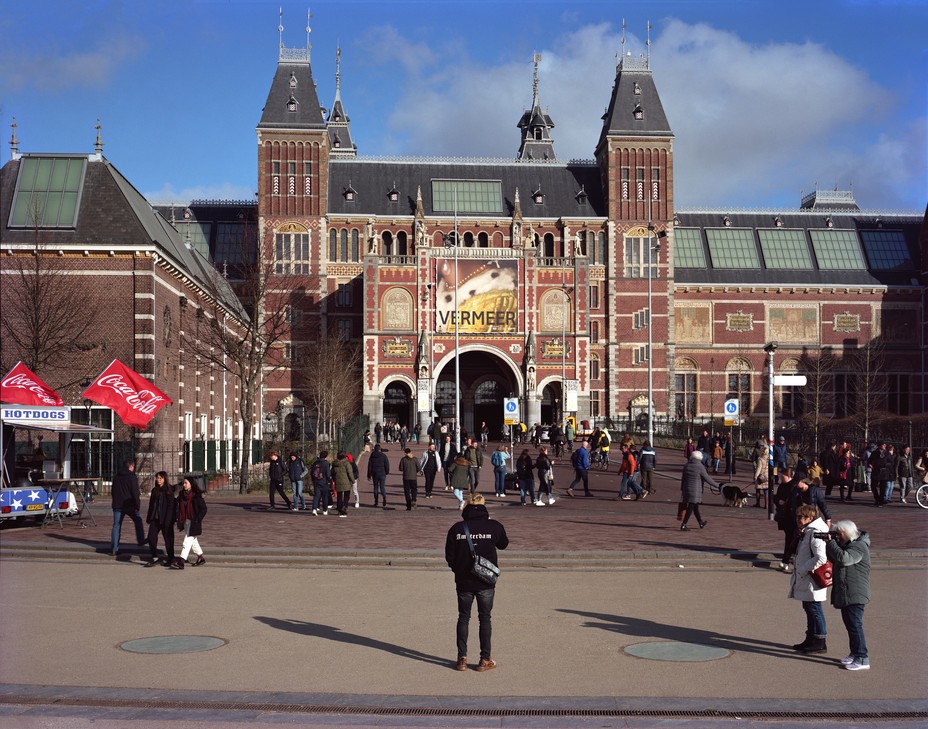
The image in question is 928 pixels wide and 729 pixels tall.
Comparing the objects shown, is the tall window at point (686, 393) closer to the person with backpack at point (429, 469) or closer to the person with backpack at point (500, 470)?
the person with backpack at point (500, 470)

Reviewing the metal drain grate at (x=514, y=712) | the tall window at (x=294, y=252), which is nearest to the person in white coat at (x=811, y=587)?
the metal drain grate at (x=514, y=712)

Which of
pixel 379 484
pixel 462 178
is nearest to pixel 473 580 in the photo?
pixel 379 484

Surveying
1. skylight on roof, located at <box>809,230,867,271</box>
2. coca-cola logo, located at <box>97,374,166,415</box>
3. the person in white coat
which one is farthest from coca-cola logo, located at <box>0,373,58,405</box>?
skylight on roof, located at <box>809,230,867,271</box>

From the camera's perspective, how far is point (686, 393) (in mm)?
83875

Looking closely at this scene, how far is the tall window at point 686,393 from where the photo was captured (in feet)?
274

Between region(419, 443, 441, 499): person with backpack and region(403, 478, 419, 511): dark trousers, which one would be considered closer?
region(403, 478, 419, 511): dark trousers

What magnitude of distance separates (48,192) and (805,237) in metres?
66.7

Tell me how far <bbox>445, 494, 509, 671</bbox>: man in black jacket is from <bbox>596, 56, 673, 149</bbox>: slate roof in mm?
72482

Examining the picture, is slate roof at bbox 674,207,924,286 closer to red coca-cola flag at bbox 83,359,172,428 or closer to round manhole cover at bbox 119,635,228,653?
red coca-cola flag at bbox 83,359,172,428

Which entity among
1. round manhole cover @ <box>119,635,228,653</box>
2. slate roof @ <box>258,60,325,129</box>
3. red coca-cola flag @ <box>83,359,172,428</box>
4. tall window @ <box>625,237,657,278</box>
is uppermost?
slate roof @ <box>258,60,325,129</box>

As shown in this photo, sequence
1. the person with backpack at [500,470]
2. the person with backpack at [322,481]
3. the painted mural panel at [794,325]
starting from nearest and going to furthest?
the person with backpack at [322,481], the person with backpack at [500,470], the painted mural panel at [794,325]

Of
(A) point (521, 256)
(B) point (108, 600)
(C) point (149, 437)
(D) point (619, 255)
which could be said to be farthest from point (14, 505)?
(D) point (619, 255)

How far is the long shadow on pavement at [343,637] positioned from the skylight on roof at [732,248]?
253 feet

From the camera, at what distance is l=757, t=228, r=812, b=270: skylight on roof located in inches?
3415
